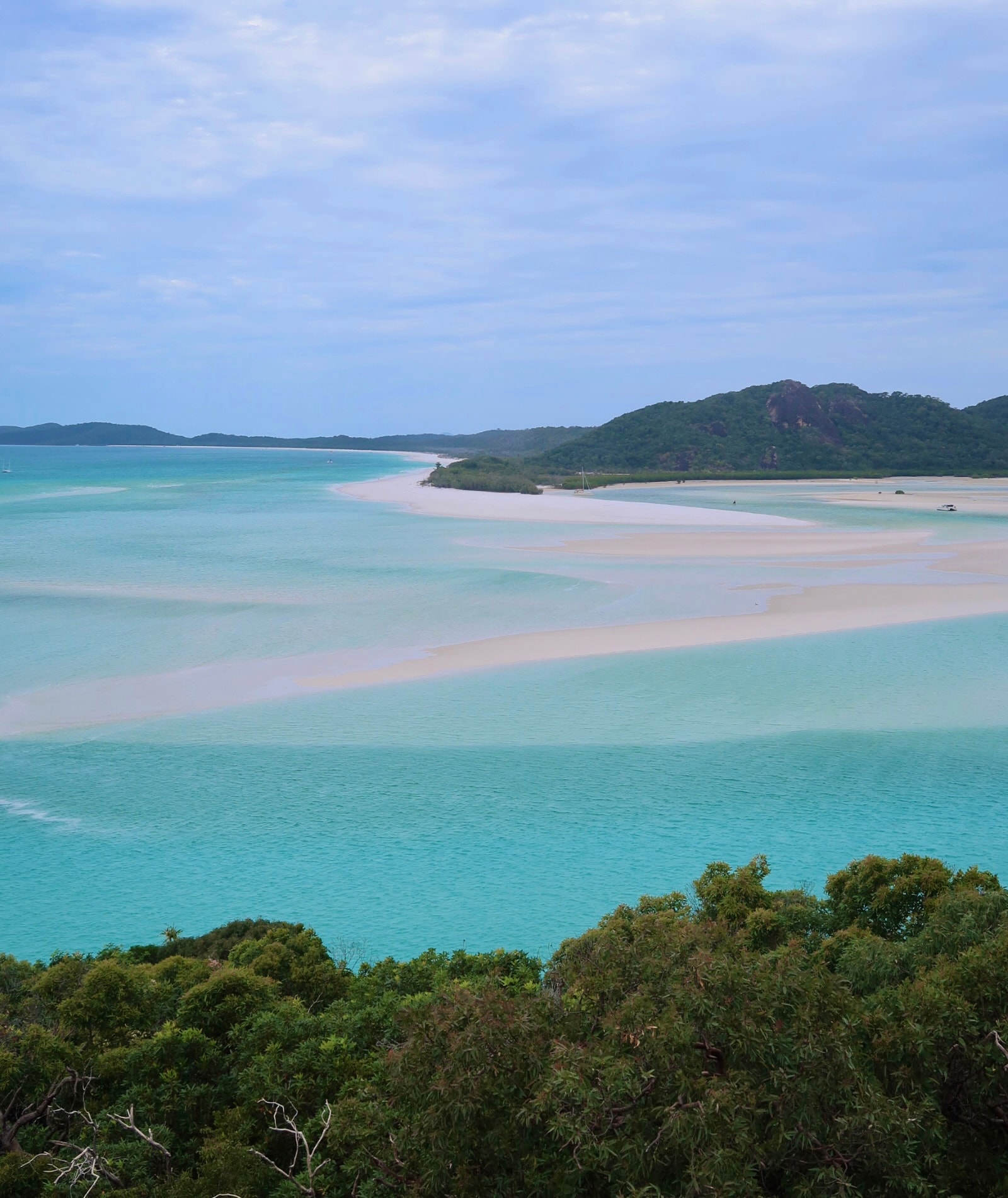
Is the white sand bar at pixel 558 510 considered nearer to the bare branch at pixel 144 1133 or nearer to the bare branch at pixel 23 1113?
the bare branch at pixel 23 1113

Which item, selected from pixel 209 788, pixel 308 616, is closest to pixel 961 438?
pixel 308 616

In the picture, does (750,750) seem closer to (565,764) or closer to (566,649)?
(565,764)

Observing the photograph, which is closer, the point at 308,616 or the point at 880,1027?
the point at 880,1027

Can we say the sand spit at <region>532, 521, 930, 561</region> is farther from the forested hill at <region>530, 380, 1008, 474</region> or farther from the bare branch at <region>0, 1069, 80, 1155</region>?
the forested hill at <region>530, 380, 1008, 474</region>

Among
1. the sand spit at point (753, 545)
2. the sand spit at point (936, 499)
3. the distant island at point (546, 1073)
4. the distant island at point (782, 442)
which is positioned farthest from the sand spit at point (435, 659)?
the distant island at point (782, 442)

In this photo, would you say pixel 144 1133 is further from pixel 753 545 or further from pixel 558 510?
pixel 558 510

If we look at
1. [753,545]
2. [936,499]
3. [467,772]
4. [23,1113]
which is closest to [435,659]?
[467,772]

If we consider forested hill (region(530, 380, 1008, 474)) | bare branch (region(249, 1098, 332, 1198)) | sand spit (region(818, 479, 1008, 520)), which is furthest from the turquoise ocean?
forested hill (region(530, 380, 1008, 474))
